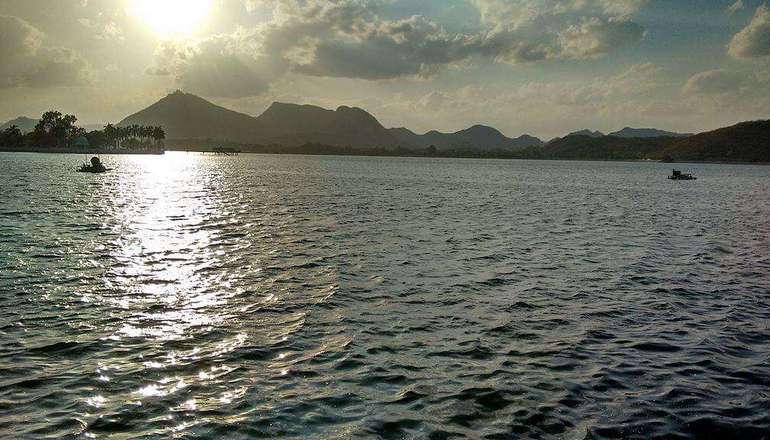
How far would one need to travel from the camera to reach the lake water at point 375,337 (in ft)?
38.0

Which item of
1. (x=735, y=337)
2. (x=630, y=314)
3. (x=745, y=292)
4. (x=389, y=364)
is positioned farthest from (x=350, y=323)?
(x=745, y=292)

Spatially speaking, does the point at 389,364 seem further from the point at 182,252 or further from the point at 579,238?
the point at 579,238

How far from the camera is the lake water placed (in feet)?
38.0

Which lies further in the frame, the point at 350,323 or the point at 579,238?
the point at 579,238

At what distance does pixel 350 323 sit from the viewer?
18.8 metres

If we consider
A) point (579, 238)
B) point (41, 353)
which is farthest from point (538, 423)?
point (579, 238)

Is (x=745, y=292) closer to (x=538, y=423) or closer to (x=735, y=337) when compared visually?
(x=735, y=337)

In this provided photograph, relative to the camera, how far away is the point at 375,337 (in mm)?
17234

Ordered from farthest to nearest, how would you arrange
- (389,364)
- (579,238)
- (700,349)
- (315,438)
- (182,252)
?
(579,238)
(182,252)
(700,349)
(389,364)
(315,438)

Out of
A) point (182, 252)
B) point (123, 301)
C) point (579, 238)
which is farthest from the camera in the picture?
point (579, 238)

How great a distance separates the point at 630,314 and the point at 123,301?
2060cm

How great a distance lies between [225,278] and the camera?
25016 mm

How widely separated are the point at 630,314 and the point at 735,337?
3651 mm

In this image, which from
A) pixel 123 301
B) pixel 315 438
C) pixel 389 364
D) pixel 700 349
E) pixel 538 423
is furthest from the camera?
pixel 123 301
